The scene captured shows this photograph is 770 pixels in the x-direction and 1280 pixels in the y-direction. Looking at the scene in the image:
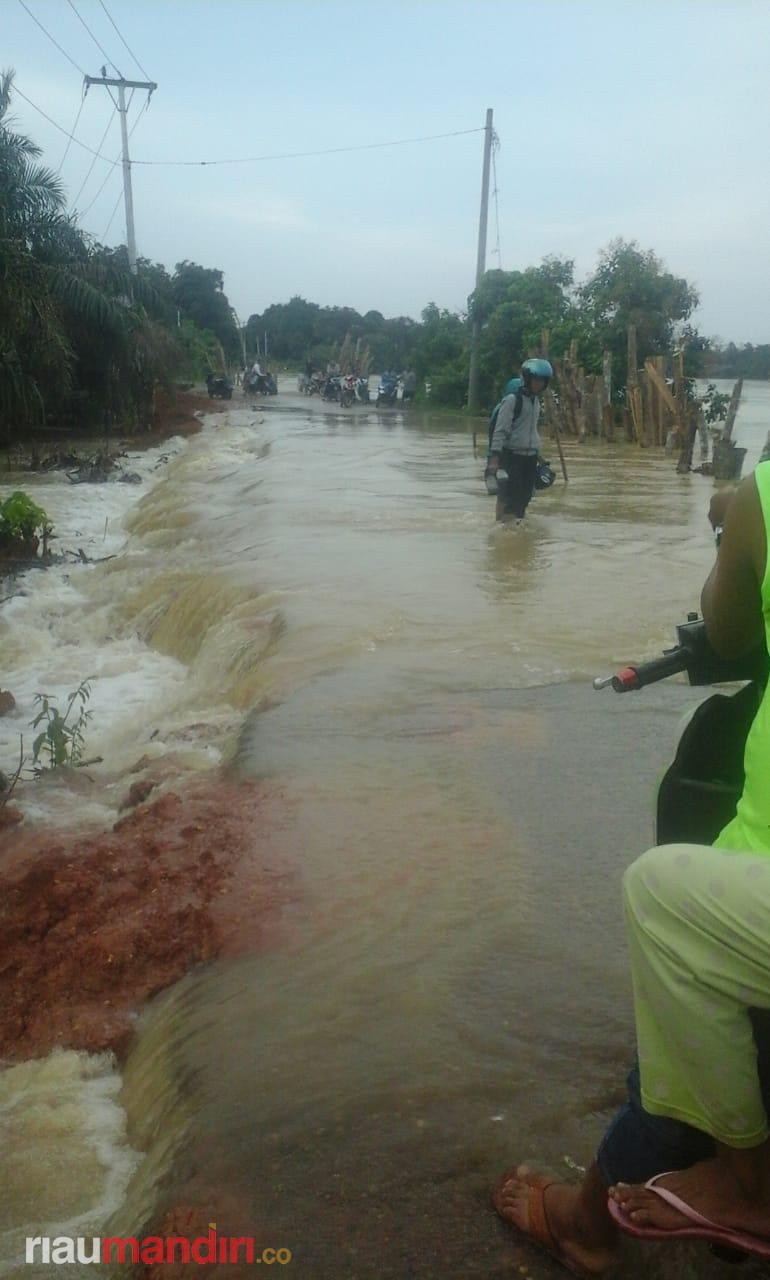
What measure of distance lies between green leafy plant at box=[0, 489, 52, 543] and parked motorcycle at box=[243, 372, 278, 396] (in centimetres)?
3666

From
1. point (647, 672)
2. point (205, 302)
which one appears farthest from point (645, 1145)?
point (205, 302)

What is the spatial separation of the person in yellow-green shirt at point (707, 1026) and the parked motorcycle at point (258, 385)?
4705 centimetres

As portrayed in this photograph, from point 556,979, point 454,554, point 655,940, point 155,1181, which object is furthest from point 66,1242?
point 454,554

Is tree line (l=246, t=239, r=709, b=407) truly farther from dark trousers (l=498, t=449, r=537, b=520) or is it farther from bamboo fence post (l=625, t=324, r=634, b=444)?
dark trousers (l=498, t=449, r=537, b=520)

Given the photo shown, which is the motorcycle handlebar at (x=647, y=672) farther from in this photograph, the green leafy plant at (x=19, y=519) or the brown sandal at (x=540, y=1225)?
the green leafy plant at (x=19, y=519)

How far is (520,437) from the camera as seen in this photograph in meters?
10.4

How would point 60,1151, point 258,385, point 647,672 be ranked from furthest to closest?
point 258,385 < point 60,1151 < point 647,672

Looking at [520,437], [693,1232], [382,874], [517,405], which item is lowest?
[382,874]

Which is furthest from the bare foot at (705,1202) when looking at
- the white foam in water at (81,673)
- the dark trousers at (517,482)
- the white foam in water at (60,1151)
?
the dark trousers at (517,482)

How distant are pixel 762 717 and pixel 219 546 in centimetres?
1016

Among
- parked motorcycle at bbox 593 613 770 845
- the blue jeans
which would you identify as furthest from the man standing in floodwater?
the blue jeans

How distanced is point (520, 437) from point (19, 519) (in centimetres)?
544

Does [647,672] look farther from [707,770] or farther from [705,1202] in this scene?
[705,1202]

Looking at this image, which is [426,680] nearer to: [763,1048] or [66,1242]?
[66,1242]
